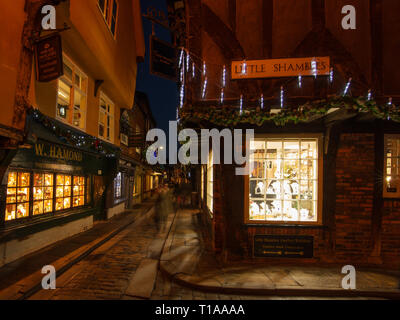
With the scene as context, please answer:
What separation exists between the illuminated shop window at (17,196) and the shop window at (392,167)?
10437 mm

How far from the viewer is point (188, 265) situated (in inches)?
219

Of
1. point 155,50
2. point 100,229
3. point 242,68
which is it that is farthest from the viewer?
point 100,229

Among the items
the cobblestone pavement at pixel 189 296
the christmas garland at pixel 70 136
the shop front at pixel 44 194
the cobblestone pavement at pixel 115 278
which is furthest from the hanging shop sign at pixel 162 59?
the cobblestone pavement at pixel 189 296

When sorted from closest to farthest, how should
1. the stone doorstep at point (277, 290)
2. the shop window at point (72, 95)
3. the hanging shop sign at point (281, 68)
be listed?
the stone doorstep at point (277, 290), the hanging shop sign at point (281, 68), the shop window at point (72, 95)

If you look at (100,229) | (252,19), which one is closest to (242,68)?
(252,19)

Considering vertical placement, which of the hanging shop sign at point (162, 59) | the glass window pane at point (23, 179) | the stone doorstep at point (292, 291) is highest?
the hanging shop sign at point (162, 59)

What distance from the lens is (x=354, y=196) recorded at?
18.9 ft

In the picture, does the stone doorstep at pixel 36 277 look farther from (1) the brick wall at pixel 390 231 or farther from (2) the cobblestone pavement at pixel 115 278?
(1) the brick wall at pixel 390 231

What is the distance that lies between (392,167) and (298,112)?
130 inches

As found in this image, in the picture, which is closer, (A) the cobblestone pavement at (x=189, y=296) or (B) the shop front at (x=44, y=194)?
(A) the cobblestone pavement at (x=189, y=296)

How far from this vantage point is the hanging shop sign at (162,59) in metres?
7.19
